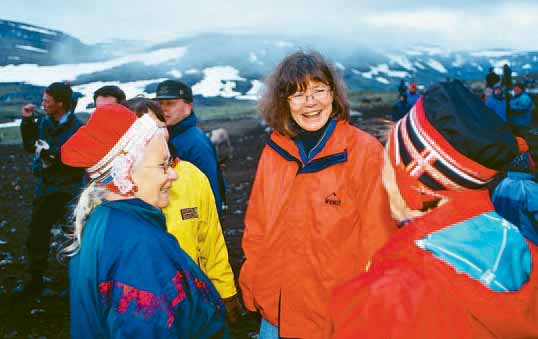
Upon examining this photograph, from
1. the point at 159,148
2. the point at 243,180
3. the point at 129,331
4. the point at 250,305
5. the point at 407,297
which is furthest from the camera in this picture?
the point at 243,180

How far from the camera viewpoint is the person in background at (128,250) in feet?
6.03

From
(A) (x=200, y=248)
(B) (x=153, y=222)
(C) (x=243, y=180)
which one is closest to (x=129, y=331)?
Answer: (B) (x=153, y=222)

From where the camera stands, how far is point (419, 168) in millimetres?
1669

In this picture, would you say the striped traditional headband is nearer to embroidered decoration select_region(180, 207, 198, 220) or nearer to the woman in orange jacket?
the woman in orange jacket

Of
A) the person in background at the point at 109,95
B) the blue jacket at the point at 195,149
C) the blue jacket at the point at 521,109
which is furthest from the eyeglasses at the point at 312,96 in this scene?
the blue jacket at the point at 521,109

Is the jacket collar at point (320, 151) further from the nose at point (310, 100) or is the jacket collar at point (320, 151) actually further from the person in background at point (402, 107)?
the person in background at point (402, 107)

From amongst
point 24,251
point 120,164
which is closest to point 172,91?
point 120,164

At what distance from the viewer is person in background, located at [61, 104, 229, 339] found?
184 cm

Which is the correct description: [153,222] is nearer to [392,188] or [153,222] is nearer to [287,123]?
[392,188]

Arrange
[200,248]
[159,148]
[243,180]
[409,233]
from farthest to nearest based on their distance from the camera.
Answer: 1. [243,180]
2. [200,248]
3. [159,148]
4. [409,233]

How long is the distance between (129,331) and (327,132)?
5.92ft

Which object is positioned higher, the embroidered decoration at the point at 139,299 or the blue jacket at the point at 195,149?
the embroidered decoration at the point at 139,299

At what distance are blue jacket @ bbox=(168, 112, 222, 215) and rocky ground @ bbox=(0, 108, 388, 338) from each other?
1.51 metres

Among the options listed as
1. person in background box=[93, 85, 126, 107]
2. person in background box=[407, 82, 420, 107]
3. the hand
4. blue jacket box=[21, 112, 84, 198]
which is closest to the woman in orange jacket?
person in background box=[93, 85, 126, 107]
